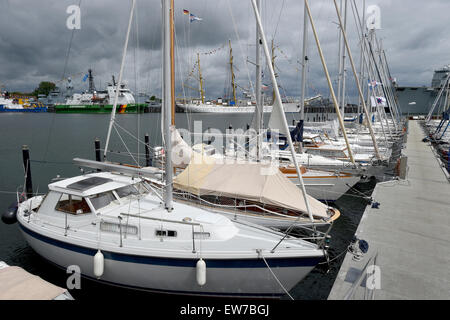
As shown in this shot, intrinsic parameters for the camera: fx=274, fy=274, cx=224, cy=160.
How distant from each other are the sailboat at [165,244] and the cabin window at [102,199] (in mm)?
15

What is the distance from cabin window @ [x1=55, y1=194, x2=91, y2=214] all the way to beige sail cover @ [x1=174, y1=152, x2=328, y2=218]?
10.3 ft

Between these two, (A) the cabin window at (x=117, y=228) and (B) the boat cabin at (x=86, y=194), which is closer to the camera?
(A) the cabin window at (x=117, y=228)

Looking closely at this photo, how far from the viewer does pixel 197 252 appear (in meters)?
6.31

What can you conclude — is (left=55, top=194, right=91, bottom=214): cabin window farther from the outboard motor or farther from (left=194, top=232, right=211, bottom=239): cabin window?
(left=194, top=232, right=211, bottom=239): cabin window

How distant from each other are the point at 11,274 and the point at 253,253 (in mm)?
4943

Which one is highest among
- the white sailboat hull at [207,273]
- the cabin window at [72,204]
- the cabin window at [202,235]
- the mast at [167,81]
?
the mast at [167,81]

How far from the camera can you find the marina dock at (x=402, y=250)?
559 cm

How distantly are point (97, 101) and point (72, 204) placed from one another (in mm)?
119762

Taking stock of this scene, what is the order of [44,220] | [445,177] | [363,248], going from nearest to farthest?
[363,248] → [44,220] → [445,177]

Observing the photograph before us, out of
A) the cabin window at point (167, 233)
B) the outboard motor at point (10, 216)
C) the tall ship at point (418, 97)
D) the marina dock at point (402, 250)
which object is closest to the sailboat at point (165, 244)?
the cabin window at point (167, 233)

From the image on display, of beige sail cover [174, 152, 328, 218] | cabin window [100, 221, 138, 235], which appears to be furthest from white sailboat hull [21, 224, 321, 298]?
beige sail cover [174, 152, 328, 218]

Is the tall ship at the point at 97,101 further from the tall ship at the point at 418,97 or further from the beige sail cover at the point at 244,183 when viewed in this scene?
the tall ship at the point at 418,97

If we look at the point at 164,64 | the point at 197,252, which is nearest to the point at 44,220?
the point at 197,252

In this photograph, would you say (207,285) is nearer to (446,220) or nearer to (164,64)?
(164,64)
